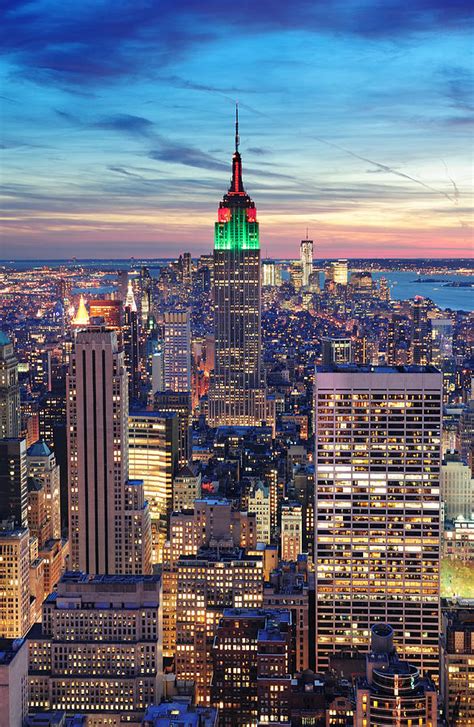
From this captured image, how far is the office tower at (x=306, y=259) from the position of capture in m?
48.2

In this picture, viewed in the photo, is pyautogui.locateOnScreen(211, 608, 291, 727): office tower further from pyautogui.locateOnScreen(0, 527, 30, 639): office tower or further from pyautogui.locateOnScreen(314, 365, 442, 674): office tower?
pyautogui.locateOnScreen(0, 527, 30, 639): office tower

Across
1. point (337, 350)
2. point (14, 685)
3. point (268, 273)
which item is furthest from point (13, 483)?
point (268, 273)

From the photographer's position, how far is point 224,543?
26.8 meters

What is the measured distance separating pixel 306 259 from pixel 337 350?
5.28m

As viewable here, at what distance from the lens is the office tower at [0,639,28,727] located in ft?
57.8

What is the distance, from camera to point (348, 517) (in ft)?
79.3

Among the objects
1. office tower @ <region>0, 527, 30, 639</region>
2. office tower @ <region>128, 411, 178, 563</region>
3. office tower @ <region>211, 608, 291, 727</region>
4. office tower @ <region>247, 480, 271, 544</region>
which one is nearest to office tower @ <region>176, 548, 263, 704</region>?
office tower @ <region>211, 608, 291, 727</region>

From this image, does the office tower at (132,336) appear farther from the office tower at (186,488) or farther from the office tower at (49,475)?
the office tower at (186,488)

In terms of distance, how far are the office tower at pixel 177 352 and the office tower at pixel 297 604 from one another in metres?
28.7

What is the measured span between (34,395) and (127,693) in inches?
Result: 833

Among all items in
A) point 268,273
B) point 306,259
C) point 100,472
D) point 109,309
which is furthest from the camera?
point 268,273

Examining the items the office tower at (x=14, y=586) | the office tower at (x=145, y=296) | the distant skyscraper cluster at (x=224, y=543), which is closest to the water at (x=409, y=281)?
the distant skyscraper cluster at (x=224, y=543)

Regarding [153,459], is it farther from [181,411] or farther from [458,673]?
[458,673]

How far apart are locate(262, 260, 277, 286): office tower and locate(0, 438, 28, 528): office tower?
26.7 meters
